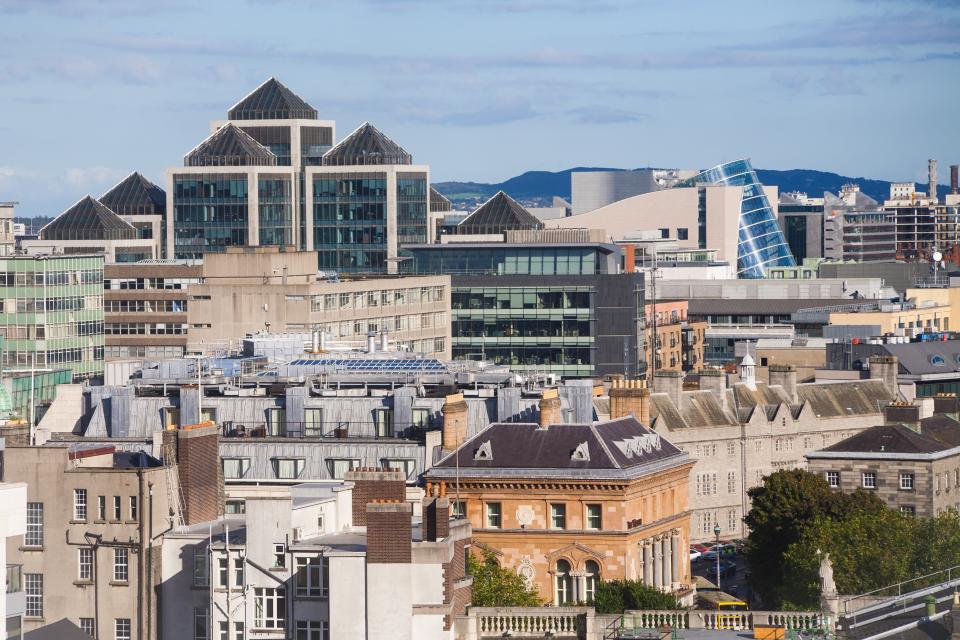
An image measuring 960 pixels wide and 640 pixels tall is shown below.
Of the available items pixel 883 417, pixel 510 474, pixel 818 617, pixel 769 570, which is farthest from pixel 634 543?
pixel 883 417

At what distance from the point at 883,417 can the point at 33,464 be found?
84.9 m

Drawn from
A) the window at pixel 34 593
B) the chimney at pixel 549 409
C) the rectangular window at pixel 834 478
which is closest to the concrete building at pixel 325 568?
the window at pixel 34 593

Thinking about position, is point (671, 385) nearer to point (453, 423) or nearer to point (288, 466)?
point (453, 423)

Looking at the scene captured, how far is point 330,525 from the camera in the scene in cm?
8438

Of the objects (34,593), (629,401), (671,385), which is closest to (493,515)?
(629,401)

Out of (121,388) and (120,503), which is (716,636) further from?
(121,388)

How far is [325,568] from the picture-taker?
78938 mm

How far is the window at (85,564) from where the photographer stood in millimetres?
90375

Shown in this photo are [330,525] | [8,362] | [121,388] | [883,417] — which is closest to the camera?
[330,525]

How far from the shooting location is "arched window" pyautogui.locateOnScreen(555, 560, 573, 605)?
11100 centimetres

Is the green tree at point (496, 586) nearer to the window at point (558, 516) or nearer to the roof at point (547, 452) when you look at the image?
the window at point (558, 516)

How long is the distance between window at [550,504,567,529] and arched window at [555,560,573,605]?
1553mm

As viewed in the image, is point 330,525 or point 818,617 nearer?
point 818,617

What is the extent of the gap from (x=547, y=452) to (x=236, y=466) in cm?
1344
